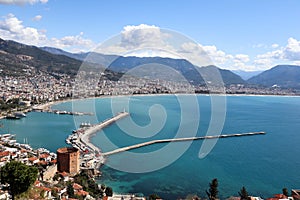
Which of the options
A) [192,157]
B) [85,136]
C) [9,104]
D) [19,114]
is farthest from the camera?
[9,104]

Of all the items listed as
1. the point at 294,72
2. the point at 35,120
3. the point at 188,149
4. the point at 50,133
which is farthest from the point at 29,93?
the point at 294,72

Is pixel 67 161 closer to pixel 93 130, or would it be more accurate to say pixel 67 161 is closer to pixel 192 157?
pixel 192 157

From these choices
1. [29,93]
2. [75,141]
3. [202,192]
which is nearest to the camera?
[202,192]

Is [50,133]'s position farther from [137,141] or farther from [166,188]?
[166,188]

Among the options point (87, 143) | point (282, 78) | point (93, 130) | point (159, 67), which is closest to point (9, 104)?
point (93, 130)

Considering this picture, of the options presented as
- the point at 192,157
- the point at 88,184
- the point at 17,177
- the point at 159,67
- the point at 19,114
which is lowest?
the point at 192,157
